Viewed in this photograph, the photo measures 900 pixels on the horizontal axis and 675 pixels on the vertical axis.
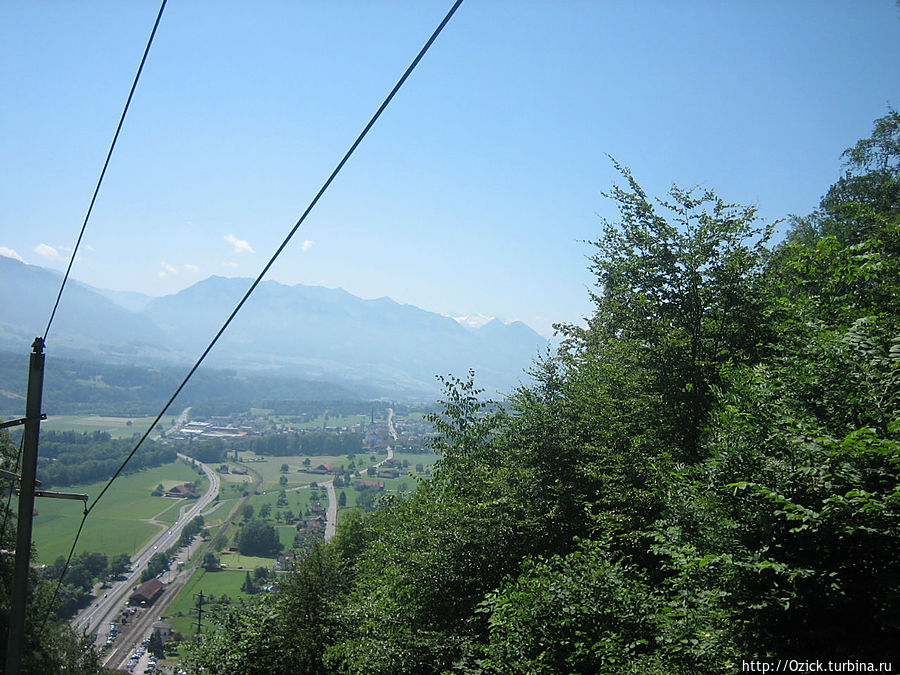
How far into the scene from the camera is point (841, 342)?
5.68 meters

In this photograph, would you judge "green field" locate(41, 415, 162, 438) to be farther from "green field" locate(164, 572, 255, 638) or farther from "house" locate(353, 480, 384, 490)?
"green field" locate(164, 572, 255, 638)

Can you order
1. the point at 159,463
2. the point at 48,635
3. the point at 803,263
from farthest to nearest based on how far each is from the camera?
the point at 159,463, the point at 48,635, the point at 803,263

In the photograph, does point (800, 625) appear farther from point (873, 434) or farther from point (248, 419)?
point (248, 419)

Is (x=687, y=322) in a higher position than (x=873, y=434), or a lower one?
higher

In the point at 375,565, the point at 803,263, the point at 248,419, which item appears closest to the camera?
the point at 803,263

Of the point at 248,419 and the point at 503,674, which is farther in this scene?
the point at 248,419

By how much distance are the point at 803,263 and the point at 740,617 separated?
618 centimetres

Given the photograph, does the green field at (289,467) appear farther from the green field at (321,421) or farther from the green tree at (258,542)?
the green field at (321,421)

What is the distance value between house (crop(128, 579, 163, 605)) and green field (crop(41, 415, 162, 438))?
246 ft

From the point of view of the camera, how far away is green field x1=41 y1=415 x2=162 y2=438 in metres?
116

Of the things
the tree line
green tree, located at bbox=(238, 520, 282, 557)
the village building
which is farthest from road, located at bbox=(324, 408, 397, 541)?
the tree line

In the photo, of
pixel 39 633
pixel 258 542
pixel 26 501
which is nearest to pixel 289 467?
pixel 258 542

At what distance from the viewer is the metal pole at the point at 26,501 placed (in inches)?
220

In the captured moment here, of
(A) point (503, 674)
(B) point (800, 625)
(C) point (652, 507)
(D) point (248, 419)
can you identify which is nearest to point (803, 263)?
(C) point (652, 507)
